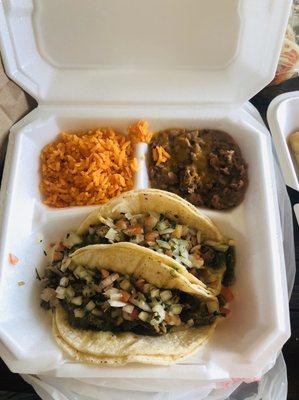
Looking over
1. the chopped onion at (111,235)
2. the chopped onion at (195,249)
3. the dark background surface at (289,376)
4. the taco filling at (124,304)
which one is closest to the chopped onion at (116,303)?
the taco filling at (124,304)

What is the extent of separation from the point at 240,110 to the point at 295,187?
38cm

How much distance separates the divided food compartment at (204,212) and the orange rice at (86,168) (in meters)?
0.04

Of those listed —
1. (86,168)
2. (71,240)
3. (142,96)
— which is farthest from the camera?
(142,96)

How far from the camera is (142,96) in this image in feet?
6.32

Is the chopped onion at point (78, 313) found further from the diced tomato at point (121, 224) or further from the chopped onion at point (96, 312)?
the diced tomato at point (121, 224)

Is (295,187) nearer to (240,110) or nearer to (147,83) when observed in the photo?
(240,110)

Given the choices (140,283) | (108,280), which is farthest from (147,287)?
(108,280)

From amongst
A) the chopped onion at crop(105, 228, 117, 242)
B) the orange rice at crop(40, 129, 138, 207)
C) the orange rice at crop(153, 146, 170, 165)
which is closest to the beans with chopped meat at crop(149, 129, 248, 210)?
the orange rice at crop(153, 146, 170, 165)

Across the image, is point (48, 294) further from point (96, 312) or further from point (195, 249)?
point (195, 249)

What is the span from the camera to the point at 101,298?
61.1 inches

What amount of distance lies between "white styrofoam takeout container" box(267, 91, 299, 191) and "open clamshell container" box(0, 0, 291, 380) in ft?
0.22

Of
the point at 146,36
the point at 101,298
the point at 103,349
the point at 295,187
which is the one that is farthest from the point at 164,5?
the point at 103,349

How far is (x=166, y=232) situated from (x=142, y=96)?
2.02ft

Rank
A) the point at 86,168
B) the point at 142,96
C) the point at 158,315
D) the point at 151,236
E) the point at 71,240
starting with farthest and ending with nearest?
the point at 142,96 → the point at 86,168 → the point at 71,240 → the point at 151,236 → the point at 158,315
